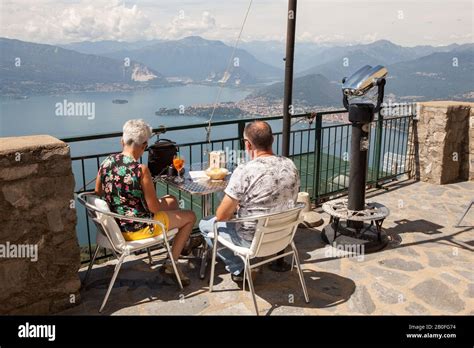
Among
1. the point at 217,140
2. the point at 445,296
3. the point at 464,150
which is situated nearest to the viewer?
the point at 445,296

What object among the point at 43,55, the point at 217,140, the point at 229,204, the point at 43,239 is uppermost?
the point at 43,55

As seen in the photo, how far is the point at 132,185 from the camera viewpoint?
2.98m

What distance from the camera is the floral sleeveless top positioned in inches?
117

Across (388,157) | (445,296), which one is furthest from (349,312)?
(388,157)

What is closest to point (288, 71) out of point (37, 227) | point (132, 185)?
point (132, 185)

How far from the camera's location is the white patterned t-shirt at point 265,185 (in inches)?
113

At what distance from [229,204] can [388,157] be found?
15.3ft

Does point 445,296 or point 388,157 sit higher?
point 388,157

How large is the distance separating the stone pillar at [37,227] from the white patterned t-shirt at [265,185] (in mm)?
1243

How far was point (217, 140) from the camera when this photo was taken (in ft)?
14.4

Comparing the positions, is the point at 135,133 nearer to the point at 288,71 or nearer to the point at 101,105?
the point at 288,71

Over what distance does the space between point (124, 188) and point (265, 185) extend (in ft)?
3.56
